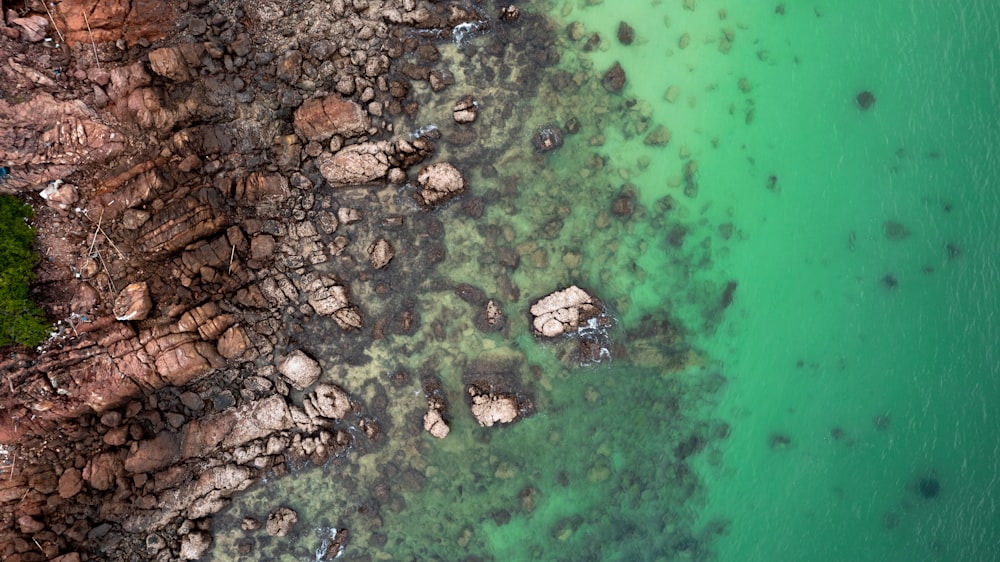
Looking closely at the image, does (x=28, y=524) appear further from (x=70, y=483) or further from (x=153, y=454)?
(x=153, y=454)

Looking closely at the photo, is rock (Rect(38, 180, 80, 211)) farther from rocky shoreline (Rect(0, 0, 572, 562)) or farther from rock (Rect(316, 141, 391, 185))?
rock (Rect(316, 141, 391, 185))

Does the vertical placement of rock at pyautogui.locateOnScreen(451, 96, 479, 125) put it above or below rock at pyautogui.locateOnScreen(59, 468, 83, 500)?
above

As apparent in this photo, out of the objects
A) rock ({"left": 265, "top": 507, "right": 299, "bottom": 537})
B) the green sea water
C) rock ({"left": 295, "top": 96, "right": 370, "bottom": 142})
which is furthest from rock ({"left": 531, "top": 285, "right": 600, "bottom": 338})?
rock ({"left": 265, "top": 507, "right": 299, "bottom": 537})

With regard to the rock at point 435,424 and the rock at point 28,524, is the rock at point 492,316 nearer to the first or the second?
the rock at point 435,424

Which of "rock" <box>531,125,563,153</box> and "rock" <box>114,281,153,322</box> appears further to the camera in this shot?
"rock" <box>531,125,563,153</box>

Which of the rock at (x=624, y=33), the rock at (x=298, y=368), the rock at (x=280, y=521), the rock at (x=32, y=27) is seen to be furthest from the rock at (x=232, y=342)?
the rock at (x=624, y=33)

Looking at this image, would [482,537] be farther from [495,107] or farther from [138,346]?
[495,107]

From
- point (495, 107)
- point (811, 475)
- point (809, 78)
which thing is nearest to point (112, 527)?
point (495, 107)
